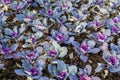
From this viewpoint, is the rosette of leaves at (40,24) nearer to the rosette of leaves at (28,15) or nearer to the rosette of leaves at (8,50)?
the rosette of leaves at (28,15)

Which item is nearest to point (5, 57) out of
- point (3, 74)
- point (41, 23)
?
point (3, 74)

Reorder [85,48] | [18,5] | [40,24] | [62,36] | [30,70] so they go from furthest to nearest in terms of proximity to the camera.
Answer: [18,5] → [40,24] → [62,36] → [85,48] → [30,70]

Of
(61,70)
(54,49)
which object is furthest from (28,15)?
A: (61,70)

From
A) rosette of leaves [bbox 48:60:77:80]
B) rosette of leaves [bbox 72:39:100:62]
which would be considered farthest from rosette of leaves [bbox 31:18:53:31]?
rosette of leaves [bbox 48:60:77:80]

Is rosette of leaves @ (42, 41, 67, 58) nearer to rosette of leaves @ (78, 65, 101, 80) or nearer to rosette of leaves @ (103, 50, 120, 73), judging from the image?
rosette of leaves @ (78, 65, 101, 80)

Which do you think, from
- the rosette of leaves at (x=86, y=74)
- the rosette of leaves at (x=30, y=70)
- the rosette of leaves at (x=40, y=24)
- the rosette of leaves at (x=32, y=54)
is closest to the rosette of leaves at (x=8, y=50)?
the rosette of leaves at (x=32, y=54)

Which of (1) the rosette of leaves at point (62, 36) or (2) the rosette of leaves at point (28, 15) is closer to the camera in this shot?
(1) the rosette of leaves at point (62, 36)

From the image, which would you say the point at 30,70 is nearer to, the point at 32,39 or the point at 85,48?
the point at 32,39
